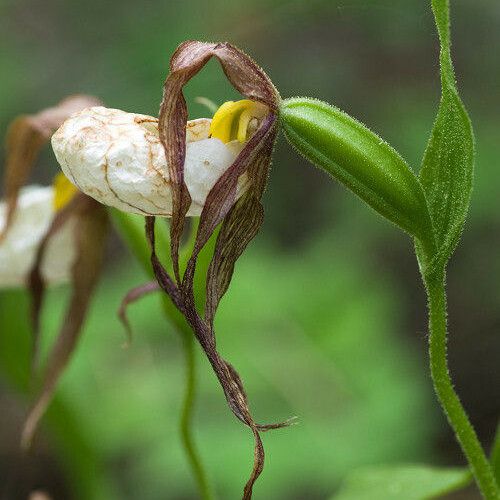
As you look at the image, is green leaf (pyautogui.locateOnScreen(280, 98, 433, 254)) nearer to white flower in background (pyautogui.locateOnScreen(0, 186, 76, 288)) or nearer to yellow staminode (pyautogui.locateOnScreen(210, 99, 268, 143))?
yellow staminode (pyautogui.locateOnScreen(210, 99, 268, 143))

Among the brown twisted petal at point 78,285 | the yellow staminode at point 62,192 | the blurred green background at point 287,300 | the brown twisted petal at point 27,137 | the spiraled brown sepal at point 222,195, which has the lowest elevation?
the blurred green background at point 287,300

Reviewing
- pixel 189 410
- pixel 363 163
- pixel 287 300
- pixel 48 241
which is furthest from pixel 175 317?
pixel 287 300

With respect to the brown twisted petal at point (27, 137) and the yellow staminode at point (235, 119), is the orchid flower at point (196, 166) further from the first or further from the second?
the brown twisted petal at point (27, 137)

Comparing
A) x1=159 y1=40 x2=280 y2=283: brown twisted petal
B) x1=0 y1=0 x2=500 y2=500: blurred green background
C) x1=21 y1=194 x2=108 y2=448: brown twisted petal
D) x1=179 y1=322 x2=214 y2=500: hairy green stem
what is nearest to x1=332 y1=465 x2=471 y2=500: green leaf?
x1=179 y1=322 x2=214 y2=500: hairy green stem

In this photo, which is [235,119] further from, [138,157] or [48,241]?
[48,241]

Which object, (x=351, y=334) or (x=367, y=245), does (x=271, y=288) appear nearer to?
(x=351, y=334)

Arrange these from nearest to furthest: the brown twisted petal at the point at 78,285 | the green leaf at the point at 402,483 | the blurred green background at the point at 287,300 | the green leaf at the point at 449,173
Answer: the green leaf at the point at 449,173
the green leaf at the point at 402,483
the brown twisted petal at the point at 78,285
the blurred green background at the point at 287,300

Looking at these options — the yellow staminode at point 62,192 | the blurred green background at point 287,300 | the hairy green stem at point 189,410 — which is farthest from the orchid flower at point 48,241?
the blurred green background at point 287,300
